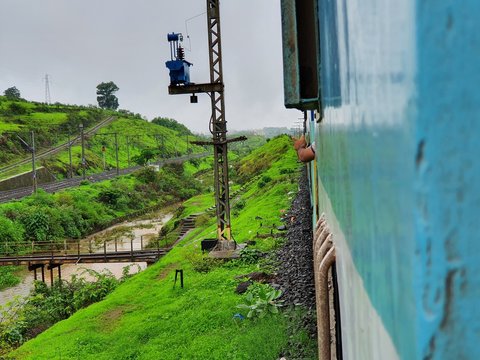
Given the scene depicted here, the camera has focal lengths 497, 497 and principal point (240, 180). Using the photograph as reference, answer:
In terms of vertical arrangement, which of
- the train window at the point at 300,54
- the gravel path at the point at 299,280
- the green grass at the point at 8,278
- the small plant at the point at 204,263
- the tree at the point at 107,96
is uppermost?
the tree at the point at 107,96

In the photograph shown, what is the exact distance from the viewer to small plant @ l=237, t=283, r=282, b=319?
8.11 m

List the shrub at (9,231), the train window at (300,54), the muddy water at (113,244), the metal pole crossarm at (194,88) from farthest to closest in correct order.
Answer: the shrub at (9,231) < the muddy water at (113,244) < the metal pole crossarm at (194,88) < the train window at (300,54)

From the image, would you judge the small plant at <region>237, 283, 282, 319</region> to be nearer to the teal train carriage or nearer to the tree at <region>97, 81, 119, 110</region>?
the teal train carriage

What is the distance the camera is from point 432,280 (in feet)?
1.84

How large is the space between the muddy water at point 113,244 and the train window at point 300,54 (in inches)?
700

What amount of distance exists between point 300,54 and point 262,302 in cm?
635

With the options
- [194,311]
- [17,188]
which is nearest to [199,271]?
[194,311]

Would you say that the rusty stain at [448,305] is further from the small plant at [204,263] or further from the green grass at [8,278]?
the green grass at [8,278]

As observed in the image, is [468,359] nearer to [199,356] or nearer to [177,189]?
[199,356]

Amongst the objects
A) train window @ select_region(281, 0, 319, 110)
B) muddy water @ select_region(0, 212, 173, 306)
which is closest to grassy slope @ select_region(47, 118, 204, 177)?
muddy water @ select_region(0, 212, 173, 306)

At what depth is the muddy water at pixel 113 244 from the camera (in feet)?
73.8

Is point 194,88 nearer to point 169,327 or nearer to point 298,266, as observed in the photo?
point 298,266

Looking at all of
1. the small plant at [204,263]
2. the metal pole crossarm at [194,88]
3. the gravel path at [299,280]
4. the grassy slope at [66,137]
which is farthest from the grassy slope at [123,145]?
the gravel path at [299,280]

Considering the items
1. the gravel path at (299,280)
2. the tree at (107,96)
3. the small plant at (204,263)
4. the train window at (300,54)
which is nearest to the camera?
the train window at (300,54)
